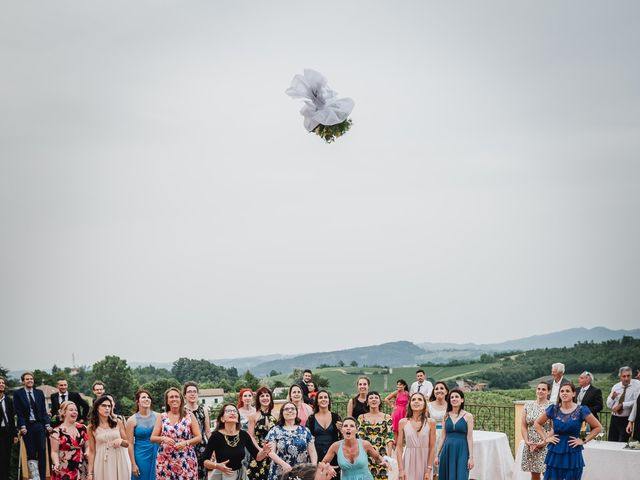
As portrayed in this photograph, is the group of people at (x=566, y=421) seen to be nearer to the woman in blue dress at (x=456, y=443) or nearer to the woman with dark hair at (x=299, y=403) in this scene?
the woman in blue dress at (x=456, y=443)

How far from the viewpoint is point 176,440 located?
702 cm

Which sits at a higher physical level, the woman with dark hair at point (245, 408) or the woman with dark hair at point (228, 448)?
the woman with dark hair at point (245, 408)

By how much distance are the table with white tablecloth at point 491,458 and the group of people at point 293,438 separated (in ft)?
1.75

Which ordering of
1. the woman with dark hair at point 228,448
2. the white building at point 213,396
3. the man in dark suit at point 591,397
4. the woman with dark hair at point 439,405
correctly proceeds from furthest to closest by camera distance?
the white building at point 213,396, the man in dark suit at point 591,397, the woman with dark hair at point 439,405, the woman with dark hair at point 228,448

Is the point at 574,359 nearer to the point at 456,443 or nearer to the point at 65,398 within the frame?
the point at 456,443

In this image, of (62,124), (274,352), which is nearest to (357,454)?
(62,124)

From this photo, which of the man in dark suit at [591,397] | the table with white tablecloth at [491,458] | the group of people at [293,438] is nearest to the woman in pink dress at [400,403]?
the table with white tablecloth at [491,458]

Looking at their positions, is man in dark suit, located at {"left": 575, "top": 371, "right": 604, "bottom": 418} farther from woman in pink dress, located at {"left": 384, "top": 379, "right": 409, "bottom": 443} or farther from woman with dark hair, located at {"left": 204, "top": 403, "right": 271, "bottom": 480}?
woman with dark hair, located at {"left": 204, "top": 403, "right": 271, "bottom": 480}

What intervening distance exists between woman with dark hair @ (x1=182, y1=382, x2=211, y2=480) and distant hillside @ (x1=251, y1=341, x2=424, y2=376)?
14295 mm

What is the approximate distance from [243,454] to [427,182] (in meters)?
19.3

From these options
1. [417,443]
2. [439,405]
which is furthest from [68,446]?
[439,405]

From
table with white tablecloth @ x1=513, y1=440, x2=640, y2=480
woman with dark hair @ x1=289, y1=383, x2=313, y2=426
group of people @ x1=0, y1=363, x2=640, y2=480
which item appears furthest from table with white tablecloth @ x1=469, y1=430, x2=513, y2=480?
woman with dark hair @ x1=289, y1=383, x2=313, y2=426

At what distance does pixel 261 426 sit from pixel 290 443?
79cm

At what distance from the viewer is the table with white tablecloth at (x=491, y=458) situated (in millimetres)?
8672
